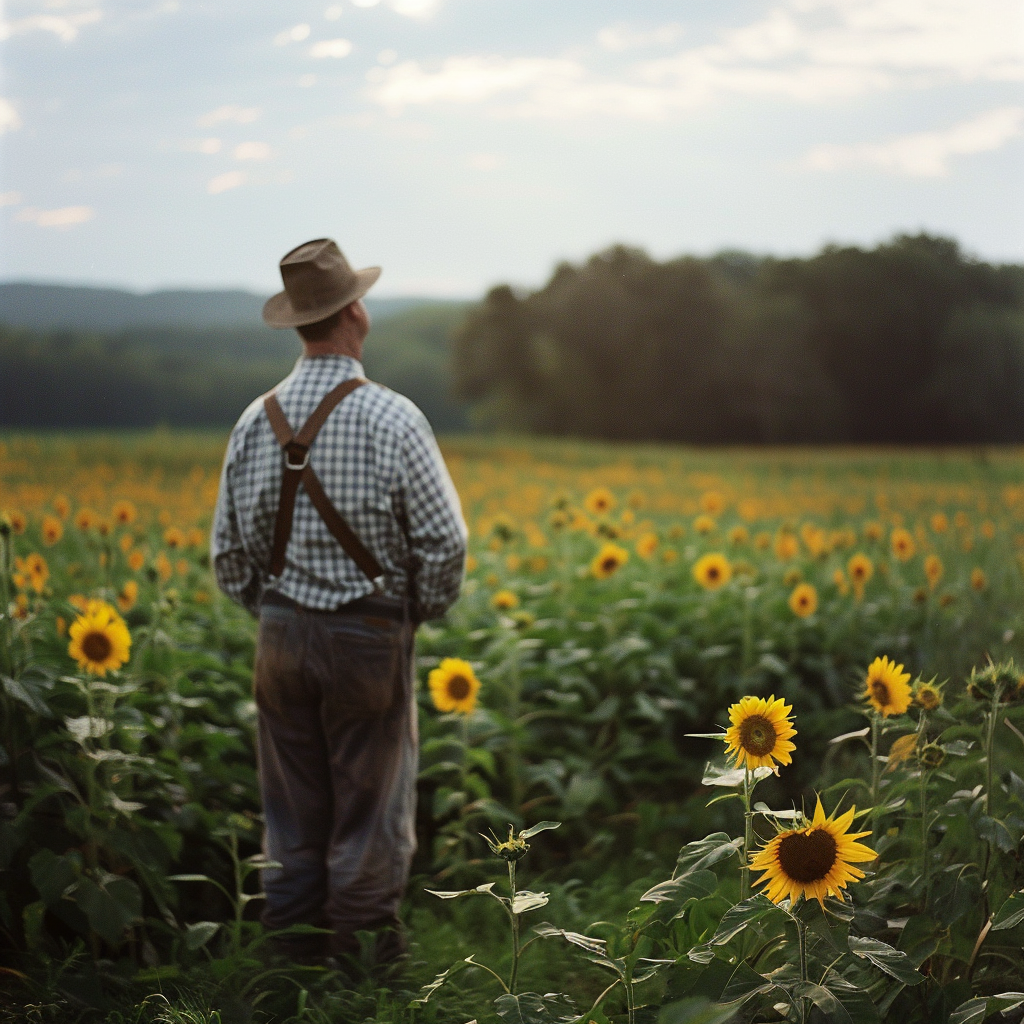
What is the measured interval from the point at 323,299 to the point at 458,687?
3.98ft

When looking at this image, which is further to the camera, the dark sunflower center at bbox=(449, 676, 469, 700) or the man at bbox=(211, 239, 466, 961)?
the dark sunflower center at bbox=(449, 676, 469, 700)

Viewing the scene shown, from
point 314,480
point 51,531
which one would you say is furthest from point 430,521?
point 51,531

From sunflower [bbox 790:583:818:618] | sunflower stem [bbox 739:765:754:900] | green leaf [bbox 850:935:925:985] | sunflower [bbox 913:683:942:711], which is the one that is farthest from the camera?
sunflower [bbox 790:583:818:618]

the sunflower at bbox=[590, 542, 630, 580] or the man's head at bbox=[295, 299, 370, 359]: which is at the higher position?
the man's head at bbox=[295, 299, 370, 359]

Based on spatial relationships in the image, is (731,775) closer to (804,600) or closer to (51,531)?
(804,600)

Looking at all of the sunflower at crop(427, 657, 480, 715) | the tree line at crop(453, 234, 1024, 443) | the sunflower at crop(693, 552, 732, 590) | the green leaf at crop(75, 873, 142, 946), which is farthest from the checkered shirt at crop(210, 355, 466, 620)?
the tree line at crop(453, 234, 1024, 443)

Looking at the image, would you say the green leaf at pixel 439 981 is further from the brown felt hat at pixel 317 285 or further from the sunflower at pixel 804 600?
the sunflower at pixel 804 600

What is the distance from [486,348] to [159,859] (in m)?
11.1

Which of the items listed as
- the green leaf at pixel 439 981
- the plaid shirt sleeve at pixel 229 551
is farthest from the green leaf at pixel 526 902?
the plaid shirt sleeve at pixel 229 551

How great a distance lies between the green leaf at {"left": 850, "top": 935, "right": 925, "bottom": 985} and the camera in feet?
5.82

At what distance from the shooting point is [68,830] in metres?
→ 2.80

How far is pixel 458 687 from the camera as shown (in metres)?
3.25

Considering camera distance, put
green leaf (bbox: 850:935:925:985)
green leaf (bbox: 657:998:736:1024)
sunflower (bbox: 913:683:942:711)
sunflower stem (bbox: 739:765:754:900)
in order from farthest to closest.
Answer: sunflower (bbox: 913:683:942:711) < sunflower stem (bbox: 739:765:754:900) < green leaf (bbox: 850:935:925:985) < green leaf (bbox: 657:998:736:1024)

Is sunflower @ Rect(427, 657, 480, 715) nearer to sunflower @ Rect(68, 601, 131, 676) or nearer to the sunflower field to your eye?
the sunflower field
